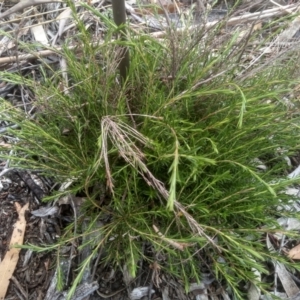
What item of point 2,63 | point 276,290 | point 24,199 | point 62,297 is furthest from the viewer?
point 2,63

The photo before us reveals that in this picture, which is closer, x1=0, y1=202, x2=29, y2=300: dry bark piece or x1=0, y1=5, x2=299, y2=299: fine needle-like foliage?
x1=0, y1=5, x2=299, y2=299: fine needle-like foliage

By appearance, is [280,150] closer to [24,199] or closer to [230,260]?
[230,260]

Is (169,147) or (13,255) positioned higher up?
(169,147)

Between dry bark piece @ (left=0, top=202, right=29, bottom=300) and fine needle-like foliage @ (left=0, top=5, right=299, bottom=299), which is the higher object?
fine needle-like foliage @ (left=0, top=5, right=299, bottom=299)

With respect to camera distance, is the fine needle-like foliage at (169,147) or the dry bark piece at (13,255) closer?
the fine needle-like foliage at (169,147)

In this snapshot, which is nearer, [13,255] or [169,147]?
[169,147]

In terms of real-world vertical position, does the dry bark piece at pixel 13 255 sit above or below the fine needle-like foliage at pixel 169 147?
below

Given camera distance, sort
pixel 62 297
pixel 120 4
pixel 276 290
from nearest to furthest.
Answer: pixel 120 4, pixel 62 297, pixel 276 290

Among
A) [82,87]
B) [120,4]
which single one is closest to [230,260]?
[82,87]
